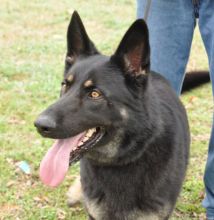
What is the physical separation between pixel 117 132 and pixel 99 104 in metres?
0.22

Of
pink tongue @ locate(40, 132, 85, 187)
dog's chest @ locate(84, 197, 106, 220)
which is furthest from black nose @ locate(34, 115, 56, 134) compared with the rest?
dog's chest @ locate(84, 197, 106, 220)

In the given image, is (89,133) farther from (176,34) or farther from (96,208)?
(176,34)

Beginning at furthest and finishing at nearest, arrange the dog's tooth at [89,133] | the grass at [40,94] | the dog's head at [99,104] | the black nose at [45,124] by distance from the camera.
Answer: the grass at [40,94] < the dog's tooth at [89,133] < the dog's head at [99,104] < the black nose at [45,124]

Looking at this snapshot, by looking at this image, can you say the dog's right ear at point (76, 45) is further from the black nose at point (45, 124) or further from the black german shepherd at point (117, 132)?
the black nose at point (45, 124)

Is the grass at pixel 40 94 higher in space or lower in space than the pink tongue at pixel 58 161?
lower

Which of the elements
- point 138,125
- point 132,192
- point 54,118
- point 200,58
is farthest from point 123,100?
point 200,58

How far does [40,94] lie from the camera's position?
18.8 ft

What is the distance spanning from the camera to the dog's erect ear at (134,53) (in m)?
2.61

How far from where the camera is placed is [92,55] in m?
2.95

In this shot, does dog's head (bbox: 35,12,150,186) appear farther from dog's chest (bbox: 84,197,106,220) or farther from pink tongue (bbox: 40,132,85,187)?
dog's chest (bbox: 84,197,106,220)

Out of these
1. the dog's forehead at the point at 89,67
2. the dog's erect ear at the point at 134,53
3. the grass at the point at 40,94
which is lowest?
the grass at the point at 40,94

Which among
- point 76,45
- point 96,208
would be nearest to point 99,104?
point 76,45

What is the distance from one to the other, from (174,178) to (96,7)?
810 cm

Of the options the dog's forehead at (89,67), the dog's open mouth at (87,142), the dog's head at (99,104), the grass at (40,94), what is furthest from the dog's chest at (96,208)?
the dog's forehead at (89,67)
